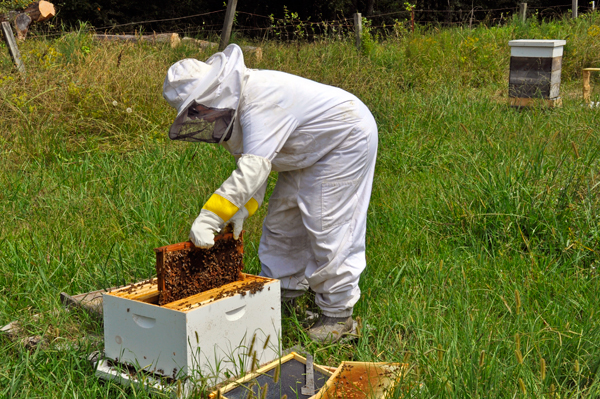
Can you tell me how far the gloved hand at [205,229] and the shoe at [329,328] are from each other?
85cm

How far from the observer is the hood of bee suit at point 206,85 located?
2352 mm

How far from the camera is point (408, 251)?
3666 millimetres

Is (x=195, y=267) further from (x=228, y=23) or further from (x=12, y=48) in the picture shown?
(x=228, y=23)

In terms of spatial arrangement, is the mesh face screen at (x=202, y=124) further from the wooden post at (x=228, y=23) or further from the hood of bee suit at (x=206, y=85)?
the wooden post at (x=228, y=23)

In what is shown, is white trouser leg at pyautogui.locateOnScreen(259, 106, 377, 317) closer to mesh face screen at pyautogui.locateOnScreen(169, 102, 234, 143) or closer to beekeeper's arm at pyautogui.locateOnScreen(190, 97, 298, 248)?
beekeeper's arm at pyautogui.locateOnScreen(190, 97, 298, 248)

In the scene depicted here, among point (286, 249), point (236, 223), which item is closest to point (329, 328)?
point (286, 249)

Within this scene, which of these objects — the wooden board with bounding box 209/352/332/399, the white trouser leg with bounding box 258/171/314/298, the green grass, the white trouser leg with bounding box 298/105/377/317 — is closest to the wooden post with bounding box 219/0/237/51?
the green grass

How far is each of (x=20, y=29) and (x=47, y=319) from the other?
202 inches

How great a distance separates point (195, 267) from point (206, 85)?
796mm

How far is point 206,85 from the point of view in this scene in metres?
→ 2.34

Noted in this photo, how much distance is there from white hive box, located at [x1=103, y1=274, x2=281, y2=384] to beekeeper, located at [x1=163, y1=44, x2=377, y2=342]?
28 centimetres

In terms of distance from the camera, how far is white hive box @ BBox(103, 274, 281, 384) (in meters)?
2.12

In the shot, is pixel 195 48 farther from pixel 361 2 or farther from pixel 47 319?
pixel 361 2

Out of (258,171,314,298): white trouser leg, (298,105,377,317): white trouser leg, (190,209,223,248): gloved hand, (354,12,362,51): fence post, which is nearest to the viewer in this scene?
(190,209,223,248): gloved hand
